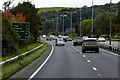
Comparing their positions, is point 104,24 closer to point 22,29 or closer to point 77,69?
point 22,29

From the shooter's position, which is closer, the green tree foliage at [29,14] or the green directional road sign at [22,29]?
the green directional road sign at [22,29]

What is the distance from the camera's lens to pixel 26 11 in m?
57.3

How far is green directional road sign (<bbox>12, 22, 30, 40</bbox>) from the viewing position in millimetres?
36388

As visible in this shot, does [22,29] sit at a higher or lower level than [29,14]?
lower

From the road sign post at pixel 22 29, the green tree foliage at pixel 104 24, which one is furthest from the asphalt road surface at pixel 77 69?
the green tree foliage at pixel 104 24

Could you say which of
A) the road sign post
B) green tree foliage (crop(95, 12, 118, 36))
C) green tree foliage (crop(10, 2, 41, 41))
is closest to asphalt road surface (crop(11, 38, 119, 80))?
the road sign post

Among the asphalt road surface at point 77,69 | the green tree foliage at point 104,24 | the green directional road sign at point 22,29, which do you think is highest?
the green tree foliage at point 104,24

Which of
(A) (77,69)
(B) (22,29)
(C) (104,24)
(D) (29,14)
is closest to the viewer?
(A) (77,69)

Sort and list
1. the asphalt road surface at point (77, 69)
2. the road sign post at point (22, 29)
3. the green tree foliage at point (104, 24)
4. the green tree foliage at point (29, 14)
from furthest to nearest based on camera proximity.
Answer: the green tree foliage at point (104, 24) → the green tree foliage at point (29, 14) → the road sign post at point (22, 29) → the asphalt road surface at point (77, 69)

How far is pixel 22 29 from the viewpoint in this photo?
36.6m


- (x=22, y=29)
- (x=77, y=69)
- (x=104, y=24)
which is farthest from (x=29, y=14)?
(x=104, y=24)

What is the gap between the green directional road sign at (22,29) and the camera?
36.4 metres

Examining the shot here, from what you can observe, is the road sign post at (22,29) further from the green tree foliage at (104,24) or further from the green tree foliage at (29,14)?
the green tree foliage at (104,24)

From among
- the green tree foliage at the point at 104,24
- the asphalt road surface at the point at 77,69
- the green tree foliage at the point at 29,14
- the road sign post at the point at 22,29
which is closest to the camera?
the asphalt road surface at the point at 77,69
